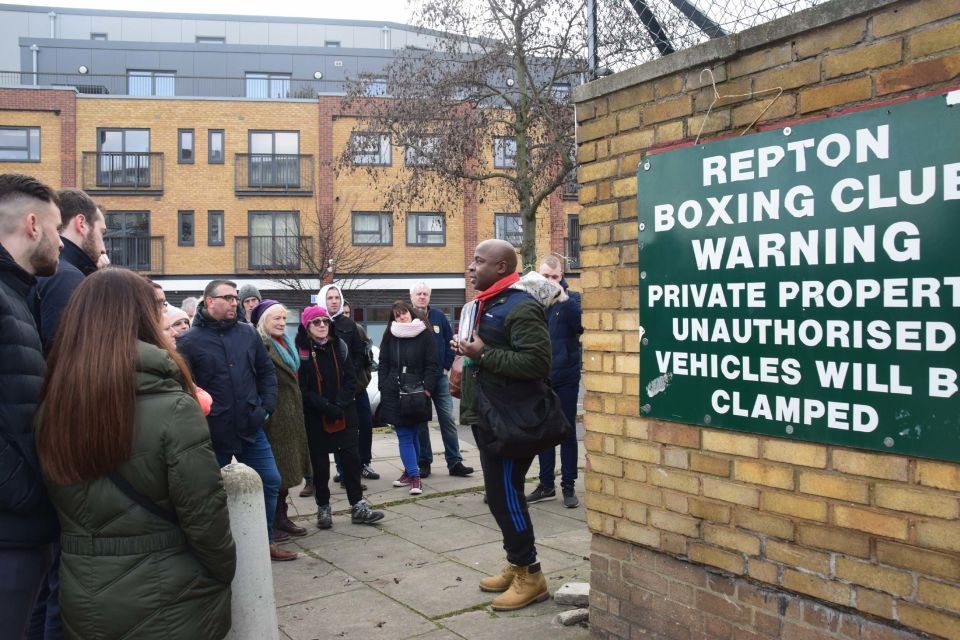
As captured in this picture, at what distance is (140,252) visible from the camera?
30.8 meters

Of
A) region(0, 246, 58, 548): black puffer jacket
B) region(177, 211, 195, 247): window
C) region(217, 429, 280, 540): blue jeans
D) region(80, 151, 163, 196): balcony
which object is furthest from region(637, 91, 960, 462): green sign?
region(80, 151, 163, 196): balcony

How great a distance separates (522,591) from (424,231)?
2858 cm

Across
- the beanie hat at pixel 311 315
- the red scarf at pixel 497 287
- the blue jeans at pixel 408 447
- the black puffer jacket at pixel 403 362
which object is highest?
the red scarf at pixel 497 287

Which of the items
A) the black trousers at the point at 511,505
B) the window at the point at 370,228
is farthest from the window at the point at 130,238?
the black trousers at the point at 511,505

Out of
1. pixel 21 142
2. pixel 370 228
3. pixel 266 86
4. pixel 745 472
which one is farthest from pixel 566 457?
pixel 266 86

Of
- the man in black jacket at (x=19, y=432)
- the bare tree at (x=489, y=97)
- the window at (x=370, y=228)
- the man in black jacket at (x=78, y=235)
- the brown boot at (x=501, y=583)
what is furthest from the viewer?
the window at (x=370, y=228)

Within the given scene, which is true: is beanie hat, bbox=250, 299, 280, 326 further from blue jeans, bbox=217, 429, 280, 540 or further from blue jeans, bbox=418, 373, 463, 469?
blue jeans, bbox=418, 373, 463, 469

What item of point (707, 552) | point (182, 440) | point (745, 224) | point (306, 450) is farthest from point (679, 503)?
point (306, 450)

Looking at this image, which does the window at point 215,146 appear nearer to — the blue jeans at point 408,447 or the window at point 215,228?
the window at point 215,228

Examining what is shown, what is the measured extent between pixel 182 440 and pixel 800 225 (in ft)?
7.24

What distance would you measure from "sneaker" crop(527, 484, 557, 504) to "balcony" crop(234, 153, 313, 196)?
2689 centimetres

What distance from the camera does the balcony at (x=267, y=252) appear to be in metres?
30.8

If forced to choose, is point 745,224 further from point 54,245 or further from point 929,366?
point 54,245

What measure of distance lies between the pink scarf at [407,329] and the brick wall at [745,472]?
3.99 metres
